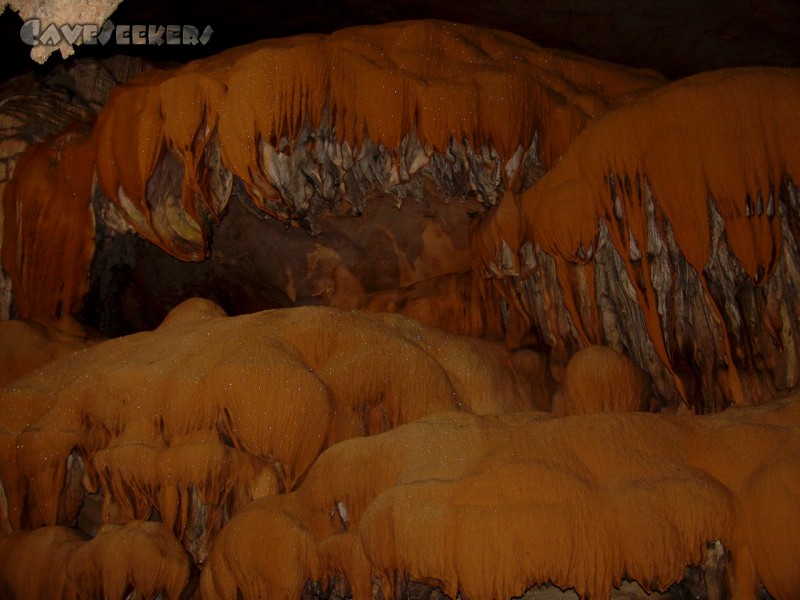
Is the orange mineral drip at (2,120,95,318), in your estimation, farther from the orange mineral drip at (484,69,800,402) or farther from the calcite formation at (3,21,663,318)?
the orange mineral drip at (484,69,800,402)

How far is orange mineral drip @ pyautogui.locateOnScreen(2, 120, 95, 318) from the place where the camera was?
256 inches

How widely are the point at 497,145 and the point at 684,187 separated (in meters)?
1.46

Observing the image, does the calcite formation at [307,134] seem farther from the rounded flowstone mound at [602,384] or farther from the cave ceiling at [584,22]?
the rounded flowstone mound at [602,384]

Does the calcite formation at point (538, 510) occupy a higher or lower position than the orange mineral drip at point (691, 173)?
lower

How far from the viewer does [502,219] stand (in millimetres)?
5949

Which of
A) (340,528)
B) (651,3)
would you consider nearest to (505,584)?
(340,528)

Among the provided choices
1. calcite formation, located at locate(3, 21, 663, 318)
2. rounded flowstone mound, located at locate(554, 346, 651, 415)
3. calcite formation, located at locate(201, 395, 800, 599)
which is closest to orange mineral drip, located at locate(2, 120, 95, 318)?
calcite formation, located at locate(3, 21, 663, 318)

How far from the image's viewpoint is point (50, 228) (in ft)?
21.4

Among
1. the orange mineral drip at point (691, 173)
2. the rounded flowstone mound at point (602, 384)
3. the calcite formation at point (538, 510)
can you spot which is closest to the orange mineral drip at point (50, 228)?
the calcite formation at point (538, 510)

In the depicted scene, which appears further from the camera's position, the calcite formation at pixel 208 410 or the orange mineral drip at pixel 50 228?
the orange mineral drip at pixel 50 228

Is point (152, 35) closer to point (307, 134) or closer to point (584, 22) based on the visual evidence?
point (307, 134)

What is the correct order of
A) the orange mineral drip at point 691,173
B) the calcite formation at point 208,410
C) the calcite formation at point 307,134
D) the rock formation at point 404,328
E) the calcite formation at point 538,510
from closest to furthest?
1. the calcite formation at point 538,510
2. the rock formation at point 404,328
3. the calcite formation at point 208,410
4. the orange mineral drip at point 691,173
5. the calcite formation at point 307,134

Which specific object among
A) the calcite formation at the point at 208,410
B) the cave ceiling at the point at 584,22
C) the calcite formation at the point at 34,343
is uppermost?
the cave ceiling at the point at 584,22

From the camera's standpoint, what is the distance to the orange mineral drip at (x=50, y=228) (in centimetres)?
650
